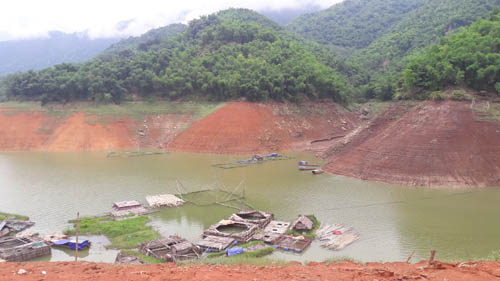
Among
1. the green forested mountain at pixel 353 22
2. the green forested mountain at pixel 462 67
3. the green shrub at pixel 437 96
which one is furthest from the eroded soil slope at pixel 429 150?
the green forested mountain at pixel 353 22

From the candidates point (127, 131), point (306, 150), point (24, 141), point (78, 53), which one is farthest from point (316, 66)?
point (78, 53)

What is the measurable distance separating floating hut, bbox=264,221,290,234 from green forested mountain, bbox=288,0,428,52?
9349cm

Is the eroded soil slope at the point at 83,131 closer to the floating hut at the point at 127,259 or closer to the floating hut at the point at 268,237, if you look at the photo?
the floating hut at the point at 268,237

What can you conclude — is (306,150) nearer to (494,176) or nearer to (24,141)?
(494,176)

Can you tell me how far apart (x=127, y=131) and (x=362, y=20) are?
94.6 m

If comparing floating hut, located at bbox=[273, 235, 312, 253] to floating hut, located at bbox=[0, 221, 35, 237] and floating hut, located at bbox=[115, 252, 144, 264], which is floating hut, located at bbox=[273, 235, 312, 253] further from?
floating hut, located at bbox=[0, 221, 35, 237]

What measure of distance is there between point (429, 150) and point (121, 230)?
26.2 m

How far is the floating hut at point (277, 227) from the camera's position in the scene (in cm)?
2194

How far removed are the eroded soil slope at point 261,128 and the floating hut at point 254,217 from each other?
24847mm

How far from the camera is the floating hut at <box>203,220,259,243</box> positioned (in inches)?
825

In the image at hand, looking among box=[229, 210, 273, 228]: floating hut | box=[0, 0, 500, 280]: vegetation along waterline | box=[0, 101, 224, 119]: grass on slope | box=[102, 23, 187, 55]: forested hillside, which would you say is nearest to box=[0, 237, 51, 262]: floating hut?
box=[0, 0, 500, 280]: vegetation along waterline

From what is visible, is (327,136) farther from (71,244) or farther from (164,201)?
(71,244)

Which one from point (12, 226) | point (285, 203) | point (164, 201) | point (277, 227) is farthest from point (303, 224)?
point (12, 226)

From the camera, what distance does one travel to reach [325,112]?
203 feet
